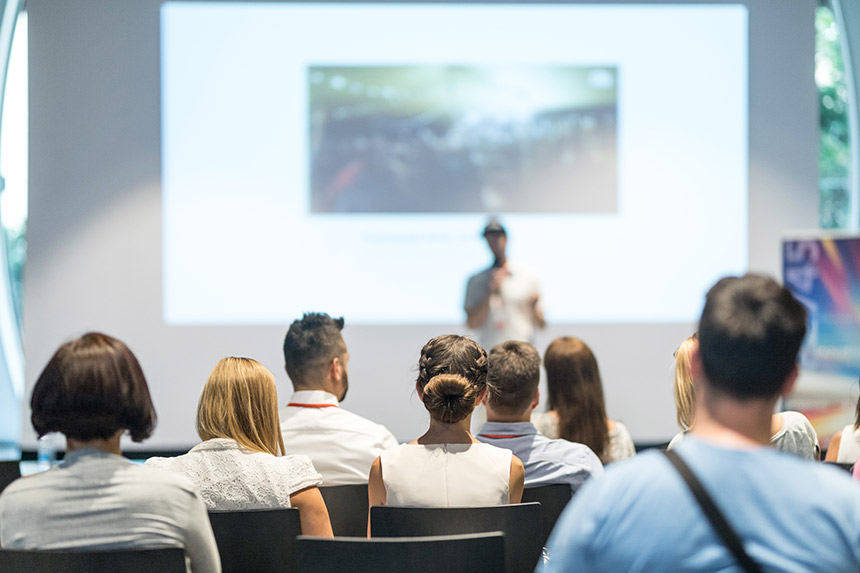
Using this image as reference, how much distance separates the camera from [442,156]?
232 inches

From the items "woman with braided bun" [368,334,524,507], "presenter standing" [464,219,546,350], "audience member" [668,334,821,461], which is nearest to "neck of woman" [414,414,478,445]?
"woman with braided bun" [368,334,524,507]

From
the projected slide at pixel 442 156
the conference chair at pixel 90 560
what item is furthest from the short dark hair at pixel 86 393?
the projected slide at pixel 442 156

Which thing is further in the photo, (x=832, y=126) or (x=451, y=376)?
(x=832, y=126)

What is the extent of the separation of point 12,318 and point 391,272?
297 centimetres

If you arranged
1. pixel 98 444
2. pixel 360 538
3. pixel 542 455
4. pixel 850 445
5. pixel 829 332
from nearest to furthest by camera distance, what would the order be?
pixel 98 444 → pixel 360 538 → pixel 542 455 → pixel 850 445 → pixel 829 332

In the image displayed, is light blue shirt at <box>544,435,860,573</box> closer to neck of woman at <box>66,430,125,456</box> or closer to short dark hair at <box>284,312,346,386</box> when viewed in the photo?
neck of woman at <box>66,430,125,456</box>

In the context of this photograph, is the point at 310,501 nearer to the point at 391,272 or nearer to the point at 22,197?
the point at 391,272

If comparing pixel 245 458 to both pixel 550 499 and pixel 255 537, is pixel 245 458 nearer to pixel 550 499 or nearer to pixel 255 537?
pixel 255 537

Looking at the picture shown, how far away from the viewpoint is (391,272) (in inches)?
230

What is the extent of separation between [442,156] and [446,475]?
4.18 m

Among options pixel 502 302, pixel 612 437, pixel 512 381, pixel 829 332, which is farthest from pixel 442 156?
pixel 512 381

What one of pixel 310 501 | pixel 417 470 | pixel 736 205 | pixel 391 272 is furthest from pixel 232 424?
pixel 736 205

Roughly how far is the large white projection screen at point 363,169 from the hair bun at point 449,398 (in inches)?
151

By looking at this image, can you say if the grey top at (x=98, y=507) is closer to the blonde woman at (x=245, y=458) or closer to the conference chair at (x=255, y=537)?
the conference chair at (x=255, y=537)
